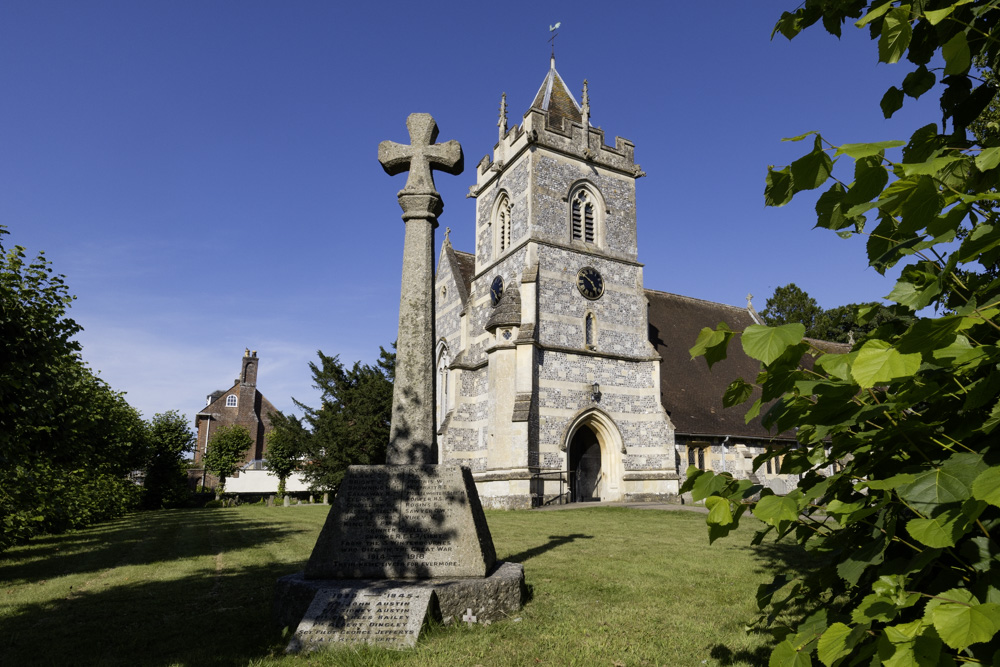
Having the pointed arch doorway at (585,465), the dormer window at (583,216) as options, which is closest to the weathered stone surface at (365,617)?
the pointed arch doorway at (585,465)

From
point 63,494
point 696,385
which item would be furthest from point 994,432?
point 696,385

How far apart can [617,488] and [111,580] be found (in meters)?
17.7

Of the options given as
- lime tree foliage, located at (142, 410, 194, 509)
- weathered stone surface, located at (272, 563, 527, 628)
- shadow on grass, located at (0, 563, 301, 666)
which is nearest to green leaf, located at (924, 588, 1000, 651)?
weathered stone surface, located at (272, 563, 527, 628)

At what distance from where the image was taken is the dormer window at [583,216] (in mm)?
24672

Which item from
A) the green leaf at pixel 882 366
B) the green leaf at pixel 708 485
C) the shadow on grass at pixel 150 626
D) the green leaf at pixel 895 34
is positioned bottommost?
the shadow on grass at pixel 150 626

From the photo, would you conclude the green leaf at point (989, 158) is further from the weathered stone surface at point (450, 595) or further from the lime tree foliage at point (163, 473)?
the lime tree foliage at point (163, 473)

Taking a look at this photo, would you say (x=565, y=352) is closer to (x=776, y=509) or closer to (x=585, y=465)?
(x=585, y=465)

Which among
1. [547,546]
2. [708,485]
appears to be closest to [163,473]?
[547,546]

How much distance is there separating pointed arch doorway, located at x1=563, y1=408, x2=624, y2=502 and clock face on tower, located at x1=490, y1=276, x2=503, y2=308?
230 inches

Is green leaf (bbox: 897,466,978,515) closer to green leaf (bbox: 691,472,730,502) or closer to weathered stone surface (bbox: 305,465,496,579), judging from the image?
green leaf (bbox: 691,472,730,502)

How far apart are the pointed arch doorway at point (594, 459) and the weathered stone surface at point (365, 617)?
17.8 metres

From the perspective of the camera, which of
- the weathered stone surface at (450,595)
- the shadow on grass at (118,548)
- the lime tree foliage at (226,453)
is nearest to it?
the weathered stone surface at (450,595)

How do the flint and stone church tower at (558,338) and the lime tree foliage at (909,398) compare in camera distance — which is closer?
the lime tree foliage at (909,398)

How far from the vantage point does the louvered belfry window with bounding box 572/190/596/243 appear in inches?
972
